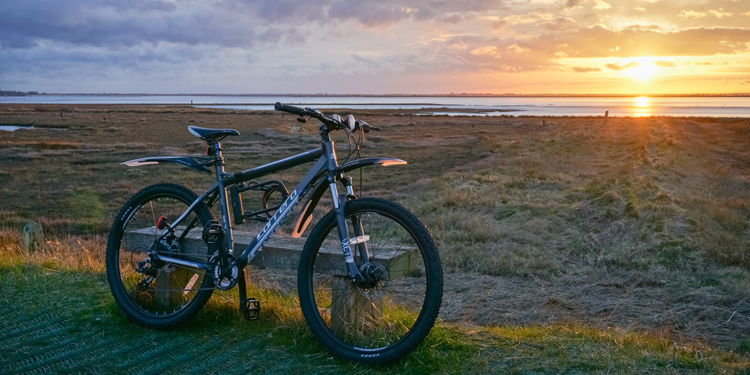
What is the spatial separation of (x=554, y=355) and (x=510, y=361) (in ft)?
1.03

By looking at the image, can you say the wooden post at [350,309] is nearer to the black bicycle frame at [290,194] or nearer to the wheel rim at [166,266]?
the black bicycle frame at [290,194]

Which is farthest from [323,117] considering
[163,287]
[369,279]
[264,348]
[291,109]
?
[163,287]

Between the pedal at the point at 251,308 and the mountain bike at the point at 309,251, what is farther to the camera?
the pedal at the point at 251,308

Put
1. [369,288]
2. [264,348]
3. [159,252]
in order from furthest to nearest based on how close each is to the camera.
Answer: [159,252], [264,348], [369,288]

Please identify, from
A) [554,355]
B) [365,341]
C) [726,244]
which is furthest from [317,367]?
[726,244]

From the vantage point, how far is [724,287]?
24.8 ft

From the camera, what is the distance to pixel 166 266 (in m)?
4.14

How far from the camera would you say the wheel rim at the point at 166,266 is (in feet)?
13.4

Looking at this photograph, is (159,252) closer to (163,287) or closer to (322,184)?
(163,287)

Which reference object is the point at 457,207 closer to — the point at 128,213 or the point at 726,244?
the point at 726,244

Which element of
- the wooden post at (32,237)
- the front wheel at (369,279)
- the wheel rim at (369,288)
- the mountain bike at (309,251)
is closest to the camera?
the front wheel at (369,279)

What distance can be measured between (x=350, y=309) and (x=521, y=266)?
582 cm

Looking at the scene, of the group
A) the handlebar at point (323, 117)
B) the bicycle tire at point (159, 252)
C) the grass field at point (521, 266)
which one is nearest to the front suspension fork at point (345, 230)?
the handlebar at point (323, 117)

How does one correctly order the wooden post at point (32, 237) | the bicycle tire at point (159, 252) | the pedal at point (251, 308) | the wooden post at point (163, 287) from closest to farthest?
→ the pedal at point (251, 308), the bicycle tire at point (159, 252), the wooden post at point (163, 287), the wooden post at point (32, 237)
